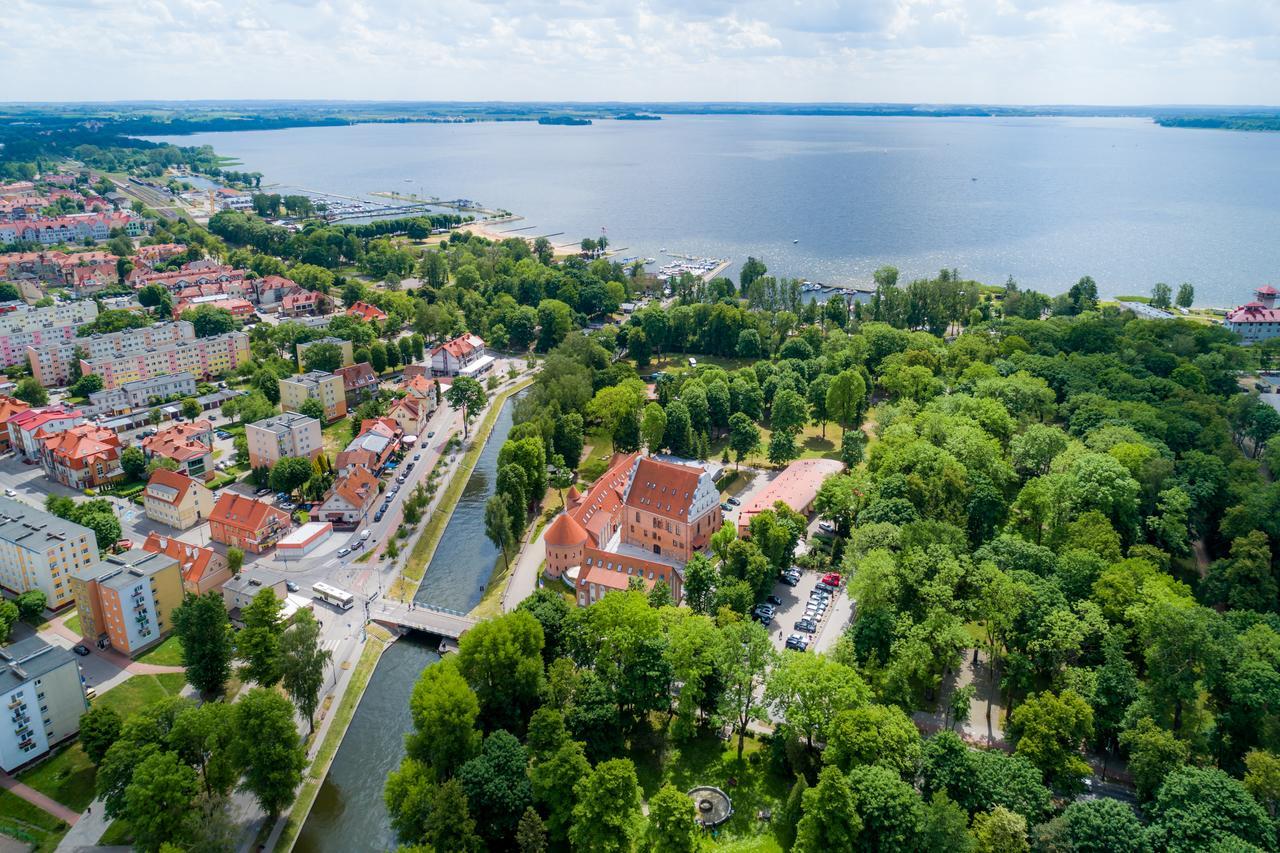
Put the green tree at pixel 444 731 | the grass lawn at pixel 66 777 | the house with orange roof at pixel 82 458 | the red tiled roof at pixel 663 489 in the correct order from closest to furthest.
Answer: the green tree at pixel 444 731, the grass lawn at pixel 66 777, the red tiled roof at pixel 663 489, the house with orange roof at pixel 82 458

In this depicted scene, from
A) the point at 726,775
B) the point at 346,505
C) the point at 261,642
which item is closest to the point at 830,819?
the point at 726,775

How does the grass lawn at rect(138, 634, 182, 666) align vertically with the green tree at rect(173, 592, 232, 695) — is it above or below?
below

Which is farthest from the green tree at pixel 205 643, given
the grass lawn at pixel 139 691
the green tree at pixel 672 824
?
the green tree at pixel 672 824

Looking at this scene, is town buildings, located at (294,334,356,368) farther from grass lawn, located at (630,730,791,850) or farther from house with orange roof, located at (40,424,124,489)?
grass lawn, located at (630,730,791,850)

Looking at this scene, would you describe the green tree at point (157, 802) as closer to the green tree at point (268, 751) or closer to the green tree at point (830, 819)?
the green tree at point (268, 751)

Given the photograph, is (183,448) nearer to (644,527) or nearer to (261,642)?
(261,642)

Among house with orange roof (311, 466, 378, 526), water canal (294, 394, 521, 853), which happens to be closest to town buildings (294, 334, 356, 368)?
house with orange roof (311, 466, 378, 526)
